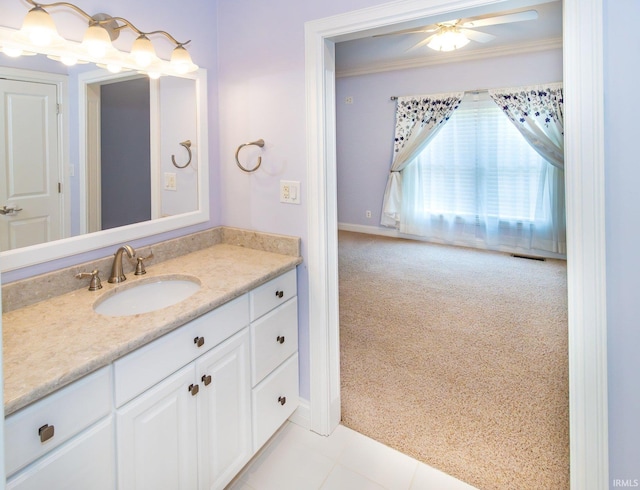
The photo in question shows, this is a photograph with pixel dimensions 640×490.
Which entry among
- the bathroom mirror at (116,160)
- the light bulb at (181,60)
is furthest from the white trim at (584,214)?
the bathroom mirror at (116,160)

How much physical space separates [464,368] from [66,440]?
221cm

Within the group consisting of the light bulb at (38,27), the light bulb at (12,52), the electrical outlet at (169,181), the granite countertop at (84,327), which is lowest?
the granite countertop at (84,327)

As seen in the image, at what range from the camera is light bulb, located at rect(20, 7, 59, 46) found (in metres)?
1.24

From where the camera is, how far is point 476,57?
4816 millimetres

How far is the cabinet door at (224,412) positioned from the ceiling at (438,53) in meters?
2.84

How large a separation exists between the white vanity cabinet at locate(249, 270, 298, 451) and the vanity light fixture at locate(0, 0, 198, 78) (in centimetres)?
108

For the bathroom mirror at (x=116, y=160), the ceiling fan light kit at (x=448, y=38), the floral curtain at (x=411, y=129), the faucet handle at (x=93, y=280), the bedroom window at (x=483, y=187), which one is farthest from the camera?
the floral curtain at (x=411, y=129)

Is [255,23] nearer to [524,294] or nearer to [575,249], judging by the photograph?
[575,249]

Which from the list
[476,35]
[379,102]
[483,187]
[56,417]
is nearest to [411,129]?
[379,102]

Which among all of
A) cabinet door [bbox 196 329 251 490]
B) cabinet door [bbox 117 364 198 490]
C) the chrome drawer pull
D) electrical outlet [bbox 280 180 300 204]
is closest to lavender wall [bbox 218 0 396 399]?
electrical outlet [bbox 280 180 300 204]

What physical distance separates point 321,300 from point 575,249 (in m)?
1.05

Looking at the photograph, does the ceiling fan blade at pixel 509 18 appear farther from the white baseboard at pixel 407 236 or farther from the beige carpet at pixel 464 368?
the white baseboard at pixel 407 236

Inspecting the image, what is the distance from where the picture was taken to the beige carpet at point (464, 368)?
1.77 meters

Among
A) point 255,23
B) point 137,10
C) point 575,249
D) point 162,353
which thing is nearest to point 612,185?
point 575,249
